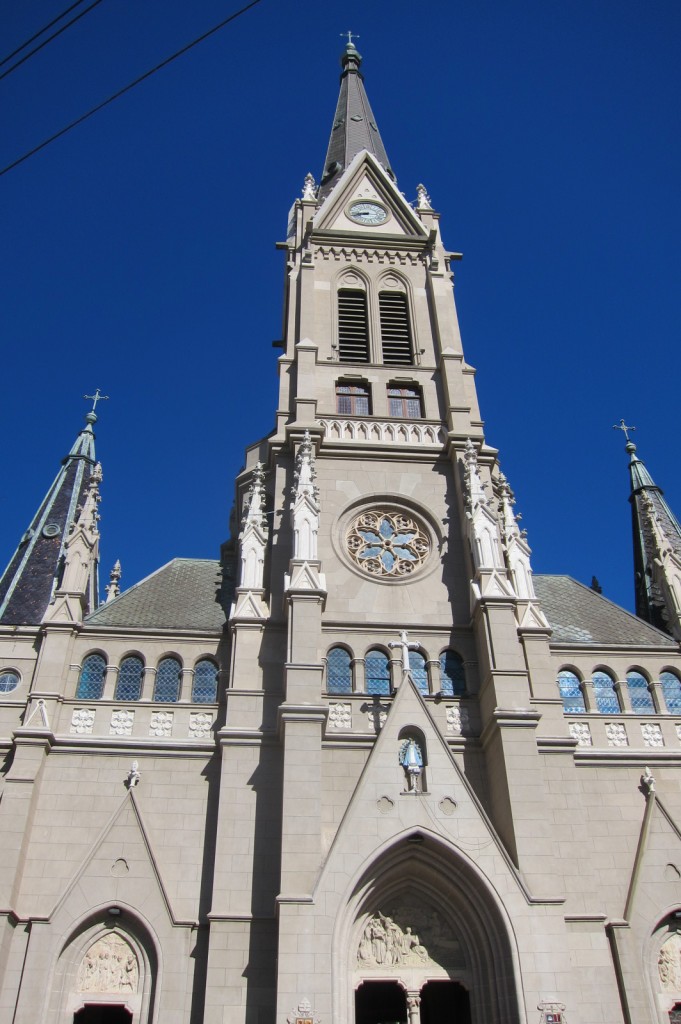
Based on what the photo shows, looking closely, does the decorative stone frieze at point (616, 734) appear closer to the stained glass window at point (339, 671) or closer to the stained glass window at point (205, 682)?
the stained glass window at point (339, 671)

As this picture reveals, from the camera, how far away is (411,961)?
54.0 ft

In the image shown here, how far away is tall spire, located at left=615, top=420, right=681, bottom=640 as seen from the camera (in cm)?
2367

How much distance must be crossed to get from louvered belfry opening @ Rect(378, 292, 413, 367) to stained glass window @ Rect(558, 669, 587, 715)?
11.3 metres

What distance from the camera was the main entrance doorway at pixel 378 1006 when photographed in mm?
18875

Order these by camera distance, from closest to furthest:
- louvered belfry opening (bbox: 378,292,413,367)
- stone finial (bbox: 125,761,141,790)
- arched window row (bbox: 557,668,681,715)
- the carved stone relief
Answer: the carved stone relief
stone finial (bbox: 125,761,141,790)
arched window row (bbox: 557,668,681,715)
louvered belfry opening (bbox: 378,292,413,367)

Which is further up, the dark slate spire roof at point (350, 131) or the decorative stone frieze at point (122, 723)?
the dark slate spire roof at point (350, 131)

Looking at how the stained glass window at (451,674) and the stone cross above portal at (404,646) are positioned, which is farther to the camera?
the stained glass window at (451,674)

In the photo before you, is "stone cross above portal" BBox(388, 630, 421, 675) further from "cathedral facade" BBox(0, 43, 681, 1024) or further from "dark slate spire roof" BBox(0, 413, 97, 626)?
"dark slate spire roof" BBox(0, 413, 97, 626)

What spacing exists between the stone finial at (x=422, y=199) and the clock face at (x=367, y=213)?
5.23ft

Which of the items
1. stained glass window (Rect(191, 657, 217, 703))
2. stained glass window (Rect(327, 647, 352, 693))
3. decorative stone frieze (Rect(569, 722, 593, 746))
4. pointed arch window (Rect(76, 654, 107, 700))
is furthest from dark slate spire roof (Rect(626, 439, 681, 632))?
pointed arch window (Rect(76, 654, 107, 700))

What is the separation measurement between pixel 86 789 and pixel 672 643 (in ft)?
48.5

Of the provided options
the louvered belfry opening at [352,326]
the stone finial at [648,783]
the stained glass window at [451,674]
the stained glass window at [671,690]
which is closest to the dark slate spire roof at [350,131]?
the louvered belfry opening at [352,326]

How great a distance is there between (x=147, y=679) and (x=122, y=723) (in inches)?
47.3

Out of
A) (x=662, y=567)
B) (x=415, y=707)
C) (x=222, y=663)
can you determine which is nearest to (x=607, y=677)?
(x=662, y=567)
